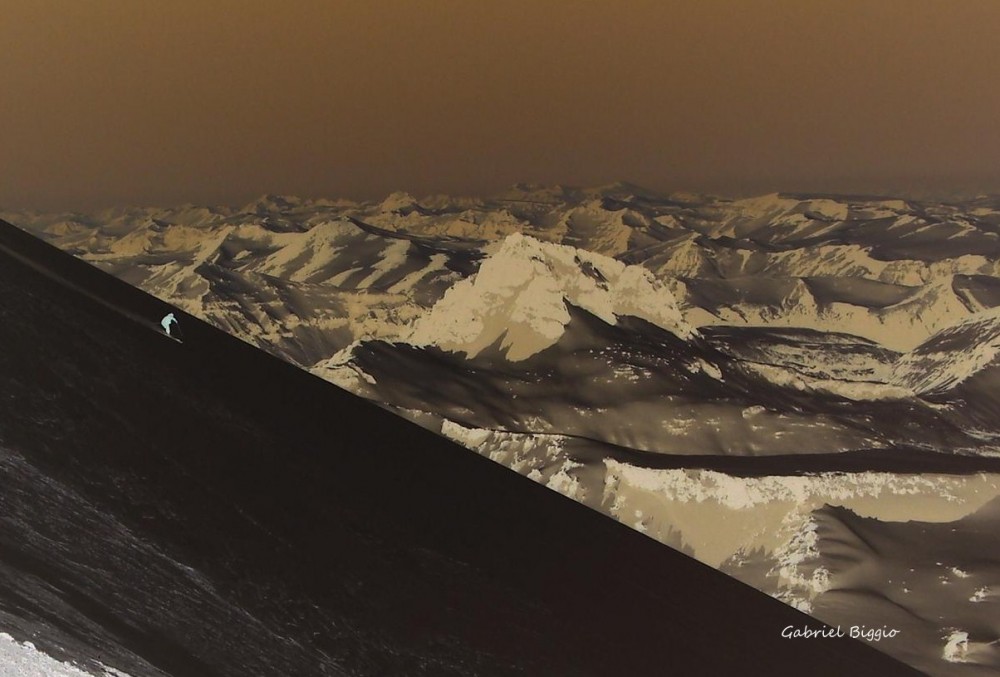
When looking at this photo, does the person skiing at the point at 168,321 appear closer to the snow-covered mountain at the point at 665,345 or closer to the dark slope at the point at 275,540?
the dark slope at the point at 275,540

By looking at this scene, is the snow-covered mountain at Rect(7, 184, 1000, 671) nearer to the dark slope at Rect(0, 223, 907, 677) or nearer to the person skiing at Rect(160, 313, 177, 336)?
the dark slope at Rect(0, 223, 907, 677)

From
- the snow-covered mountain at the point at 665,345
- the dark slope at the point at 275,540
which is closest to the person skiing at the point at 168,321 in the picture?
the dark slope at the point at 275,540

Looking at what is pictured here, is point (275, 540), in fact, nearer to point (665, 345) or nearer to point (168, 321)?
point (168, 321)

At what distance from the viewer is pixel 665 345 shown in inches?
2384

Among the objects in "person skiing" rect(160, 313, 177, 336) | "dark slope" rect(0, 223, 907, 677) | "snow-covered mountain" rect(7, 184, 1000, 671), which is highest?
"snow-covered mountain" rect(7, 184, 1000, 671)

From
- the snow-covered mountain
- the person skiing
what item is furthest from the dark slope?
the snow-covered mountain

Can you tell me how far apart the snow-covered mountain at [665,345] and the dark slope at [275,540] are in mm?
9579

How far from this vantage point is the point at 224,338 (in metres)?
18.1

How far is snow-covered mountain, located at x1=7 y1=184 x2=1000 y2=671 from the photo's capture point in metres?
28.9

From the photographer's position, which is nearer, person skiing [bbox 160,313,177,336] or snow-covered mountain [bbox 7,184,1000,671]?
person skiing [bbox 160,313,177,336]

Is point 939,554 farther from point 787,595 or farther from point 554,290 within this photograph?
point 554,290

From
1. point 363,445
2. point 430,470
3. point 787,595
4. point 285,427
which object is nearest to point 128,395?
point 285,427

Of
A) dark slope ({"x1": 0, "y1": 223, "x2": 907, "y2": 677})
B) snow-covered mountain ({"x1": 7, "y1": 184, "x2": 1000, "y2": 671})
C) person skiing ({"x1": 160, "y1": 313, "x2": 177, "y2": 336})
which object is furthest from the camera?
snow-covered mountain ({"x1": 7, "y1": 184, "x2": 1000, "y2": 671})

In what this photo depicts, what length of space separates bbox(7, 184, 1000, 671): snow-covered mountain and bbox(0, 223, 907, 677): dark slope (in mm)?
9579
